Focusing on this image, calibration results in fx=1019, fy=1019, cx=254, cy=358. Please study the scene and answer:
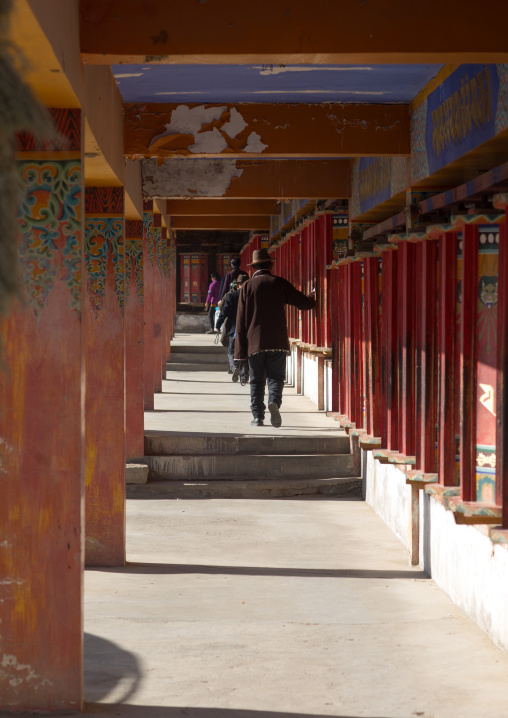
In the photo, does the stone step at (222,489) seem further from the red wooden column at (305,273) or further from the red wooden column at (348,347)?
the red wooden column at (305,273)

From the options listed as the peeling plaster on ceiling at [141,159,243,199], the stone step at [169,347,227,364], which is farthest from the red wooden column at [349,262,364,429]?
the stone step at [169,347,227,364]

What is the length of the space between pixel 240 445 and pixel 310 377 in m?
4.29

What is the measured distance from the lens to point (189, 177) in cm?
930

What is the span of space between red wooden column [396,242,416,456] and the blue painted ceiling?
1003mm

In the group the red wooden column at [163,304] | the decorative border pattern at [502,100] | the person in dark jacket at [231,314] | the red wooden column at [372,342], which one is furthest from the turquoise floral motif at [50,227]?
the red wooden column at [163,304]

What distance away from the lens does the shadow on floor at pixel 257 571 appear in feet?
20.3

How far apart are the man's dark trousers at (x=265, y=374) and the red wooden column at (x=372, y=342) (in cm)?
299

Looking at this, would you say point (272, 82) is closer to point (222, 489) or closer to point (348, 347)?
point (348, 347)

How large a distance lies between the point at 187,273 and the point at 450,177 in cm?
2219

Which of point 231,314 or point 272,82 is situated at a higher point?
point 272,82

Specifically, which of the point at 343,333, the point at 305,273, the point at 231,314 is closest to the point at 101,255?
the point at 343,333

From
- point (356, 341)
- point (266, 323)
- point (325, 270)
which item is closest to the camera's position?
point (356, 341)

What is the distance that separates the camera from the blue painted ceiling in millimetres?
5559

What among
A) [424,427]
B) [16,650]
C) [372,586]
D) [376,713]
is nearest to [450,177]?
[424,427]
